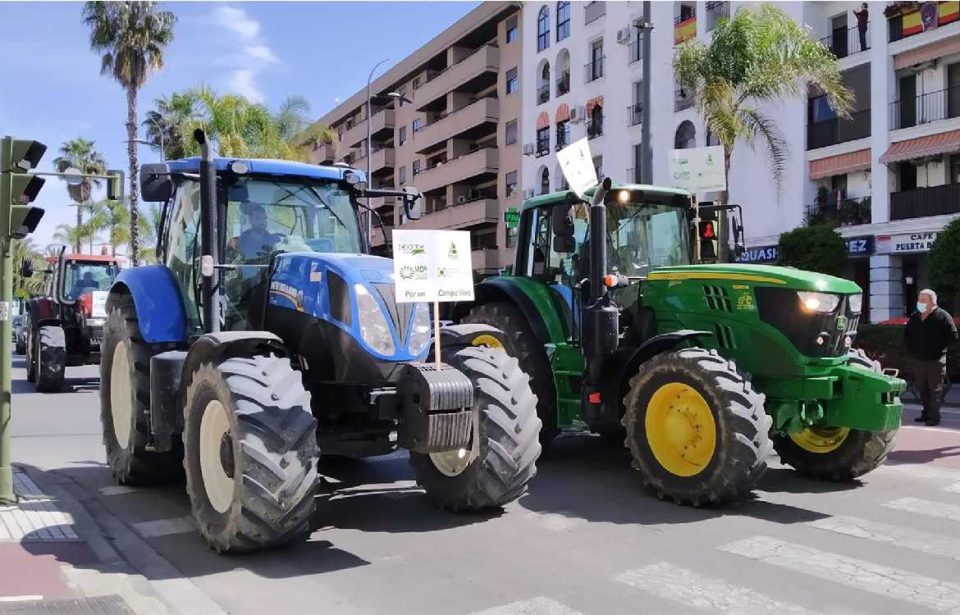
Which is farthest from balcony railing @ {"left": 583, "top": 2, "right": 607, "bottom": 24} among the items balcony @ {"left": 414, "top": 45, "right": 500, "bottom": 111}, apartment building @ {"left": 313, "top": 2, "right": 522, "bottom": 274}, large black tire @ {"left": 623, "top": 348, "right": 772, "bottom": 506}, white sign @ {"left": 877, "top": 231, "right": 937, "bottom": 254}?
large black tire @ {"left": 623, "top": 348, "right": 772, "bottom": 506}

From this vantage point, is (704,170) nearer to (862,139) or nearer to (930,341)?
(930,341)

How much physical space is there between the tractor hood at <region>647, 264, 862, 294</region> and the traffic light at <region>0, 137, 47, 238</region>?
5428mm

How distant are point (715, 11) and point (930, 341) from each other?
2363cm

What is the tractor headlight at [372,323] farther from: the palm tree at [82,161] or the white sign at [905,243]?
the palm tree at [82,161]

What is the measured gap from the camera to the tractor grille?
283 inches

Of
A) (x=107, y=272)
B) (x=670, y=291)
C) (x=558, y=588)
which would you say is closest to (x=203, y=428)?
(x=558, y=588)

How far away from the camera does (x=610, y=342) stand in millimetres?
7766

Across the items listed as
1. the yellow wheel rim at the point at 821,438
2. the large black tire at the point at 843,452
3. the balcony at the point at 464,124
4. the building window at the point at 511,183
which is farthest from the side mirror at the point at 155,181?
the balcony at the point at 464,124

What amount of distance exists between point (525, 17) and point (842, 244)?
2308 cm

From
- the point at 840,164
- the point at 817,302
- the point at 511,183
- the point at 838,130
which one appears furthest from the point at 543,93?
the point at 817,302

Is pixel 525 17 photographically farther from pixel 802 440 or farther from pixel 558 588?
pixel 558 588

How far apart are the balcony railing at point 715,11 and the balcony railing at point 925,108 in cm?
725

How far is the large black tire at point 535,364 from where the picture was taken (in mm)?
8750

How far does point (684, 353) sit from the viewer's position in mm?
7020
